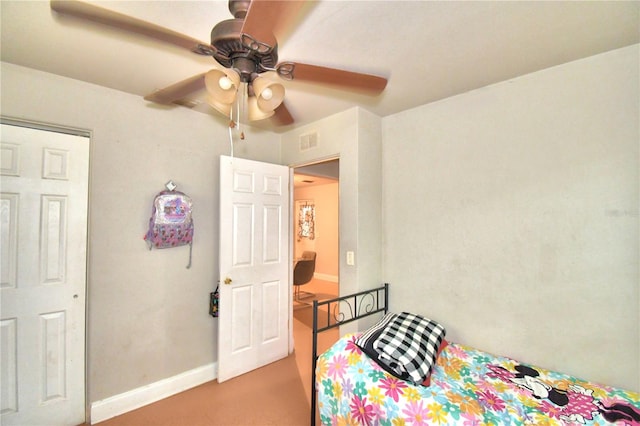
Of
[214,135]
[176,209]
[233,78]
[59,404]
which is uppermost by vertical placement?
[214,135]

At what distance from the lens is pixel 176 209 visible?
7.71 ft

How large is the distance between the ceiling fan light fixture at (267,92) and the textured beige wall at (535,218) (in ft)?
4.81

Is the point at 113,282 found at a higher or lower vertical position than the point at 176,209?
lower

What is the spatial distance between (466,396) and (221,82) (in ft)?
6.41

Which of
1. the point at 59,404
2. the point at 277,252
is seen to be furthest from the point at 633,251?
the point at 59,404

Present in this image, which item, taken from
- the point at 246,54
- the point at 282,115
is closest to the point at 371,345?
the point at 282,115

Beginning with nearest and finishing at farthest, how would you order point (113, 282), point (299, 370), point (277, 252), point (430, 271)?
point (113, 282), point (430, 271), point (299, 370), point (277, 252)

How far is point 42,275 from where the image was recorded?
1.89 metres

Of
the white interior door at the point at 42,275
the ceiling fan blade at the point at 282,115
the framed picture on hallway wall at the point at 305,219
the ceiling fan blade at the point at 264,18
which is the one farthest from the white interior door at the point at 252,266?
the framed picture on hallway wall at the point at 305,219

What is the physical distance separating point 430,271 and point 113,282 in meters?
2.47

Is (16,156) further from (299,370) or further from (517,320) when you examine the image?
(517,320)

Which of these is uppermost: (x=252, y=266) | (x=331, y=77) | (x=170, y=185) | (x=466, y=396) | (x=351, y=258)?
(x=331, y=77)

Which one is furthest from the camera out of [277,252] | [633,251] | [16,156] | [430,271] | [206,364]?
[277,252]

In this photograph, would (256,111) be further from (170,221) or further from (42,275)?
(42,275)
